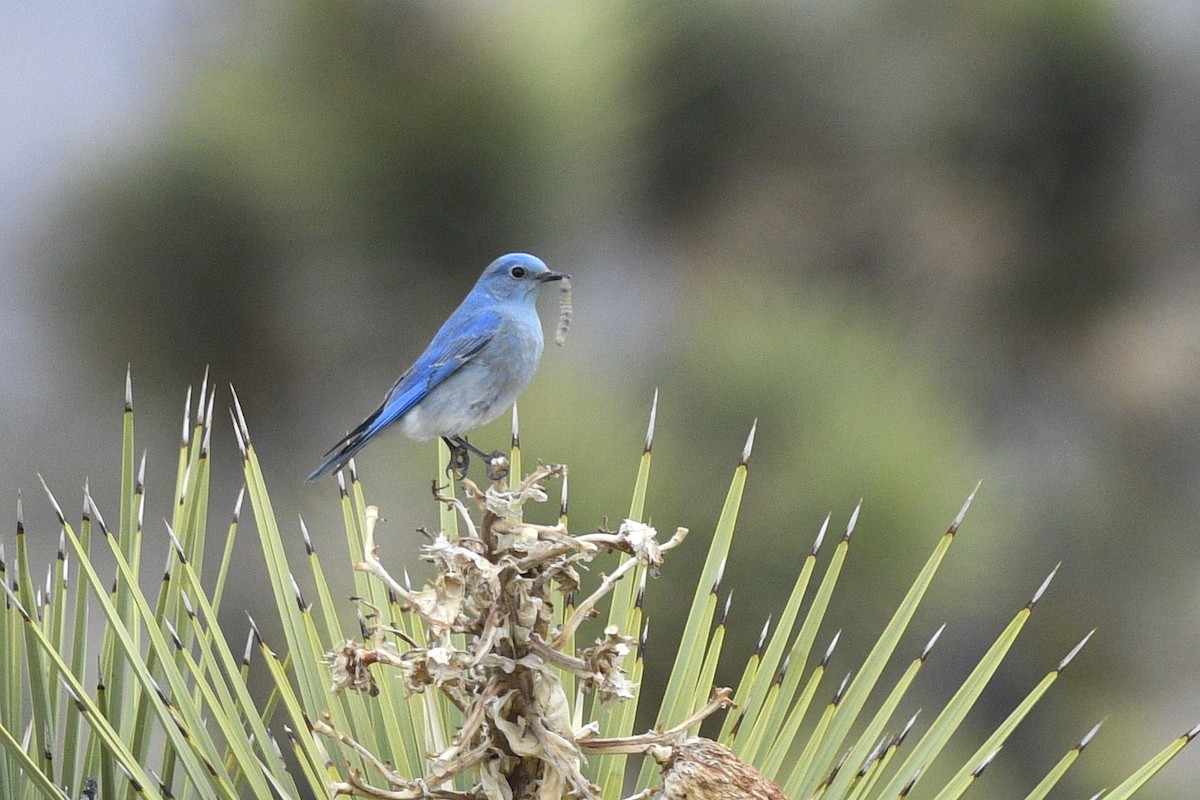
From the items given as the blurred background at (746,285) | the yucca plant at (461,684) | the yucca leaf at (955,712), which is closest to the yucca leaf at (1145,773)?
the yucca plant at (461,684)

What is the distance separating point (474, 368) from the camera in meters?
1.60

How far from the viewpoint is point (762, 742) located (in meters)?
1.00

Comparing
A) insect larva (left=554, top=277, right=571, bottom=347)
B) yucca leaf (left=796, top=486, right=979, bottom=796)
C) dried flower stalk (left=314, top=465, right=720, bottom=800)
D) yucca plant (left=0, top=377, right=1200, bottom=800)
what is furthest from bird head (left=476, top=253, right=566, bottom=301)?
dried flower stalk (left=314, top=465, right=720, bottom=800)

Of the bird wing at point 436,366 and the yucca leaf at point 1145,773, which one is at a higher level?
the bird wing at point 436,366

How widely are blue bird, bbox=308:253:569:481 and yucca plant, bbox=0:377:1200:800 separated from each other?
1.33 ft

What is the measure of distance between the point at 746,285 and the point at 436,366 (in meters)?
3.68

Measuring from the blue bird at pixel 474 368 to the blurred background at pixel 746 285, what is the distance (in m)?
1.63

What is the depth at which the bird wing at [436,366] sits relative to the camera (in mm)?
1564

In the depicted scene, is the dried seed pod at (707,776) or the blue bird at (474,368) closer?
the dried seed pod at (707,776)

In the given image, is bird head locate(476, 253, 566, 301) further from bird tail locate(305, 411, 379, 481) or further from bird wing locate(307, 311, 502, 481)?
bird tail locate(305, 411, 379, 481)

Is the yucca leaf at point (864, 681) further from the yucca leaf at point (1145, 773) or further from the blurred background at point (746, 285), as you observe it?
the blurred background at point (746, 285)

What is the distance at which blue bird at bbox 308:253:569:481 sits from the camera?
1.56 m

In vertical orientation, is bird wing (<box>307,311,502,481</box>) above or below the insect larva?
below

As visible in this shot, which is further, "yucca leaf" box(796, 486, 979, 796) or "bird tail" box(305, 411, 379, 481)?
"bird tail" box(305, 411, 379, 481)
